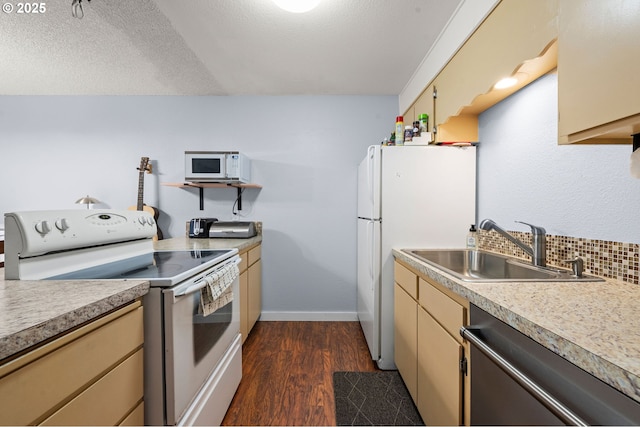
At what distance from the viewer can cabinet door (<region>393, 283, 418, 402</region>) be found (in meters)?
1.47

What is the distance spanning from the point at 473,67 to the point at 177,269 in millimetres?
1842

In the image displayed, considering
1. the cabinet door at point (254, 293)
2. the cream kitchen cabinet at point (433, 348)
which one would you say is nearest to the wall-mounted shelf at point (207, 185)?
the cabinet door at point (254, 293)

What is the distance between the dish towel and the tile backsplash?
5.34 ft

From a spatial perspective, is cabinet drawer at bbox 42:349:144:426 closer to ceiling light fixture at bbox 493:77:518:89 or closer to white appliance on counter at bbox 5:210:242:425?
white appliance on counter at bbox 5:210:242:425

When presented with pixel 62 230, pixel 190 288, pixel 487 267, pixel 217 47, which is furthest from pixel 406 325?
pixel 217 47

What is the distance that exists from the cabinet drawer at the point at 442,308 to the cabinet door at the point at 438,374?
1.3 inches

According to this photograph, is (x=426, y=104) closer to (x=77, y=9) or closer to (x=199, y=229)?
(x=199, y=229)

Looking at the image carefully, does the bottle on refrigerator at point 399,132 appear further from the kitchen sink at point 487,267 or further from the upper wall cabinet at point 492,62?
the kitchen sink at point 487,267

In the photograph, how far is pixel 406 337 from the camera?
161 cm

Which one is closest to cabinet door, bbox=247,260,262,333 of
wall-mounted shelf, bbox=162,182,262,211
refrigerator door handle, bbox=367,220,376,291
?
wall-mounted shelf, bbox=162,182,262,211

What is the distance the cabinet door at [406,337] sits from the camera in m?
1.47

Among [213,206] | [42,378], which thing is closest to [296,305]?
[213,206]

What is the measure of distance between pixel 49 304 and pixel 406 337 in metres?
1.63

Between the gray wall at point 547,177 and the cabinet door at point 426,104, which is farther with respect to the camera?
the cabinet door at point 426,104
